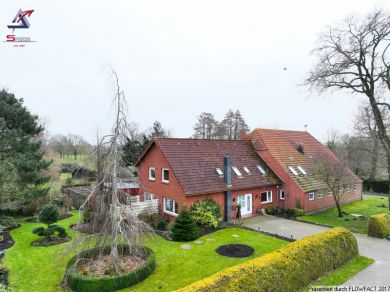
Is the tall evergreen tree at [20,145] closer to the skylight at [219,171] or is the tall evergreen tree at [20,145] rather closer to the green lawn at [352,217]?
the skylight at [219,171]

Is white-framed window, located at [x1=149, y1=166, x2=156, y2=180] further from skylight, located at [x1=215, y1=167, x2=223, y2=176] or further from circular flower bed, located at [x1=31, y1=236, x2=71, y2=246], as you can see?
circular flower bed, located at [x1=31, y1=236, x2=71, y2=246]

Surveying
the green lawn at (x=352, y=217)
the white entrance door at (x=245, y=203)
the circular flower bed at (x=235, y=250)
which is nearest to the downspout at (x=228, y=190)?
the white entrance door at (x=245, y=203)

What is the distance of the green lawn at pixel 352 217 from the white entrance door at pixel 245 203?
4074 mm

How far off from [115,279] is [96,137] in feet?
17.8

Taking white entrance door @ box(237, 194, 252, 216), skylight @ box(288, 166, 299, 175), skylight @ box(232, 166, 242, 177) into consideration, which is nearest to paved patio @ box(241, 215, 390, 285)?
white entrance door @ box(237, 194, 252, 216)

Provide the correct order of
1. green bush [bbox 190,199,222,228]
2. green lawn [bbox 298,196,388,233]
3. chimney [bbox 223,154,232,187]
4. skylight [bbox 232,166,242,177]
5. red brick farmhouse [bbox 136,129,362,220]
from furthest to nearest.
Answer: skylight [bbox 232,166,242,177] < chimney [bbox 223,154,232,187] < red brick farmhouse [bbox 136,129,362,220] < green lawn [bbox 298,196,388,233] < green bush [bbox 190,199,222,228]

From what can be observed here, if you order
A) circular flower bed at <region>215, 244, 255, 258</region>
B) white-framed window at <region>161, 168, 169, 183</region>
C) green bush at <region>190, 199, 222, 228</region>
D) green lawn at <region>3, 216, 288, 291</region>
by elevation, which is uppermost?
white-framed window at <region>161, 168, 169, 183</region>

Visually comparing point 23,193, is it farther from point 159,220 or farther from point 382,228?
point 382,228

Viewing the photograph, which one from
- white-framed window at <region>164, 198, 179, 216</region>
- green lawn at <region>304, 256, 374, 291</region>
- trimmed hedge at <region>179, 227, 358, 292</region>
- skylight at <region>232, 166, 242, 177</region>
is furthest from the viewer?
skylight at <region>232, 166, 242, 177</region>

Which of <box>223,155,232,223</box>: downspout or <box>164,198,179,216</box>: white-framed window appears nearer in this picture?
<box>164,198,179,216</box>: white-framed window

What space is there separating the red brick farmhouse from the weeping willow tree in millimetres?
6517

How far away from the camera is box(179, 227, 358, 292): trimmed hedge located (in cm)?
764

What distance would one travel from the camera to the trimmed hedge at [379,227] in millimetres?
14719

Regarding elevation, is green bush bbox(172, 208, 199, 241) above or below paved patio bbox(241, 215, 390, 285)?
above
